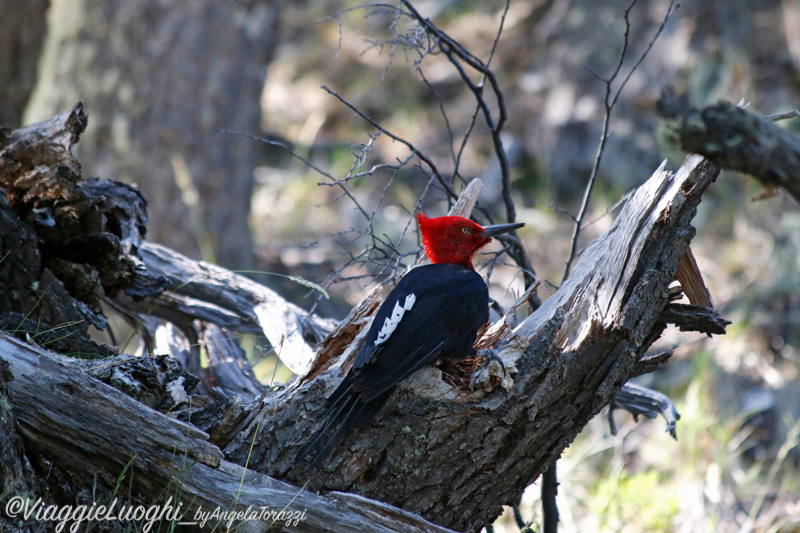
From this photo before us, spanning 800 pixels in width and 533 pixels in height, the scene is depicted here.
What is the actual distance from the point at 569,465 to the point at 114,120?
4.48 meters

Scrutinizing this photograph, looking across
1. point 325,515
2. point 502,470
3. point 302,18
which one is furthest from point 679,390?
point 302,18

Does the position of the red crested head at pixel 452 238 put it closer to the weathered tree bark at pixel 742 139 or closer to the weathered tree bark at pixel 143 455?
the weathered tree bark at pixel 143 455

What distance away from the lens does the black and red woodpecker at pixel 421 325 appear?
7.11ft

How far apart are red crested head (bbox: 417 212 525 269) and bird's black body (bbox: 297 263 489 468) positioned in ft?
0.48

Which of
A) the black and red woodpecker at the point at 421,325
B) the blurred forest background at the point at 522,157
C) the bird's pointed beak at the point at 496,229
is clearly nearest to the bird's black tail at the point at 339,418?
the black and red woodpecker at the point at 421,325

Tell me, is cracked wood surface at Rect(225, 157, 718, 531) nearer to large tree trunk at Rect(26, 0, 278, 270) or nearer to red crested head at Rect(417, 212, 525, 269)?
red crested head at Rect(417, 212, 525, 269)

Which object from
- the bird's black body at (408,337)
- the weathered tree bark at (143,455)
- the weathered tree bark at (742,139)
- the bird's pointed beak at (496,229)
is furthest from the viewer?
the bird's pointed beak at (496,229)

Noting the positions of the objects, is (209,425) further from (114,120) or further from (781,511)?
(114,120)

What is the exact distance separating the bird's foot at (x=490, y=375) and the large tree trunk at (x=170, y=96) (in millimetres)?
3832

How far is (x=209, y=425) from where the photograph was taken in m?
2.23

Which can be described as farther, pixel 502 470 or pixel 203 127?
pixel 203 127

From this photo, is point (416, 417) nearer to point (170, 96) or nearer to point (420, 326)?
point (420, 326)

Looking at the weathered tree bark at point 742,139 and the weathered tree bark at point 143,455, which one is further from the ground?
the weathered tree bark at point 742,139

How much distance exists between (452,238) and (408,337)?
32.3 inches
